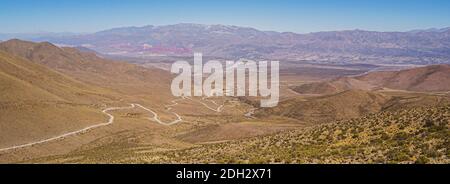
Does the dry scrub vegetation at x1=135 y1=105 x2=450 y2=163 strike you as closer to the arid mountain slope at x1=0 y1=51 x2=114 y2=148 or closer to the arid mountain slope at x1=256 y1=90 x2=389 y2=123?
the arid mountain slope at x1=0 y1=51 x2=114 y2=148

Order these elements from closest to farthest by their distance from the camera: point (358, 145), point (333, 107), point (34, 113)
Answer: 1. point (358, 145)
2. point (34, 113)
3. point (333, 107)

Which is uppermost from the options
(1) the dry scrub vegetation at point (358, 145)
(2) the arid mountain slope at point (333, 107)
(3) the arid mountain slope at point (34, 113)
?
(1) the dry scrub vegetation at point (358, 145)

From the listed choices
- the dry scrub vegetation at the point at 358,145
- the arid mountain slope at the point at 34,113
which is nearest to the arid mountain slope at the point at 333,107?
the arid mountain slope at the point at 34,113

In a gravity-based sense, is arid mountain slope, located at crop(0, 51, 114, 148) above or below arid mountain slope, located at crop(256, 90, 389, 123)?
above

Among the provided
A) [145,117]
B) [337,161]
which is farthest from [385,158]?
[145,117]

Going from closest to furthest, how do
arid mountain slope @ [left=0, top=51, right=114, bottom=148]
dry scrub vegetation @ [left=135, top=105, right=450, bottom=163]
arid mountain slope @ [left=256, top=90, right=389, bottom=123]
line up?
dry scrub vegetation @ [left=135, top=105, right=450, bottom=163] < arid mountain slope @ [left=0, top=51, right=114, bottom=148] < arid mountain slope @ [left=256, top=90, right=389, bottom=123]

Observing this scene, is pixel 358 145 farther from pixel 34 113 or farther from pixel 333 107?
pixel 333 107

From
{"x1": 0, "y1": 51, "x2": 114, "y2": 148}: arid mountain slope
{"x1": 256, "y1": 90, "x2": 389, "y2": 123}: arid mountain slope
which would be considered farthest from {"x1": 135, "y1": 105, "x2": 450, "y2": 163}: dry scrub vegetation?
{"x1": 256, "y1": 90, "x2": 389, "y2": 123}: arid mountain slope

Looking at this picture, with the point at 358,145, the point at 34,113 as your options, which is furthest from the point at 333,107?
the point at 358,145

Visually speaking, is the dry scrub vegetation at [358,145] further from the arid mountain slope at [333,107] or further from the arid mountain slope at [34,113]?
the arid mountain slope at [333,107]

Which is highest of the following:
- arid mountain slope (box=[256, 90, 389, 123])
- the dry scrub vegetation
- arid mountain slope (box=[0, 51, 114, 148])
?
the dry scrub vegetation

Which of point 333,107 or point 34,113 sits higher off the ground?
point 34,113

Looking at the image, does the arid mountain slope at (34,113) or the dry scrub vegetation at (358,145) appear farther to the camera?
the arid mountain slope at (34,113)
